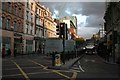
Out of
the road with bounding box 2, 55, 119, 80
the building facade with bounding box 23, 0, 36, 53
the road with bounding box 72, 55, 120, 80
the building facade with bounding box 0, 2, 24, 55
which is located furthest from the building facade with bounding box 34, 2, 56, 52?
the road with bounding box 2, 55, 119, 80

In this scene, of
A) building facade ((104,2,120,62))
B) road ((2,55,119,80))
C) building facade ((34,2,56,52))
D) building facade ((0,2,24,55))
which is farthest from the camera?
building facade ((34,2,56,52))

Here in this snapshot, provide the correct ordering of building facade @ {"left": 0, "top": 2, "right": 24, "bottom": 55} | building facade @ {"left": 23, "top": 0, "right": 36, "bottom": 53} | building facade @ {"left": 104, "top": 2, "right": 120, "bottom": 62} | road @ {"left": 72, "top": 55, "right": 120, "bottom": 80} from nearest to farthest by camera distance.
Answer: road @ {"left": 72, "top": 55, "right": 120, "bottom": 80} → building facade @ {"left": 104, "top": 2, "right": 120, "bottom": 62} → building facade @ {"left": 0, "top": 2, "right": 24, "bottom": 55} → building facade @ {"left": 23, "top": 0, "right": 36, "bottom": 53}

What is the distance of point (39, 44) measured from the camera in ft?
255

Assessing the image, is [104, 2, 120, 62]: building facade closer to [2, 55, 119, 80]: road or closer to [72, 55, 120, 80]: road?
[72, 55, 120, 80]: road

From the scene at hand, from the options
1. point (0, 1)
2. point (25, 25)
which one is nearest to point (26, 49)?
point (25, 25)

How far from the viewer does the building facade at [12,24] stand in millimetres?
49281

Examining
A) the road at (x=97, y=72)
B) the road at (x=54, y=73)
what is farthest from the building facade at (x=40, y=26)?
the road at (x=54, y=73)

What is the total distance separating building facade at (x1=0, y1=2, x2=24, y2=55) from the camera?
49.3 metres

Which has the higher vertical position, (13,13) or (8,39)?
(13,13)

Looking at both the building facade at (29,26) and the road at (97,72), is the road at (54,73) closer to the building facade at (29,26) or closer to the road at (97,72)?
the road at (97,72)

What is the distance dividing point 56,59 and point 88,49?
2047 inches

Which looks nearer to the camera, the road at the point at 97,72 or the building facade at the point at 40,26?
the road at the point at 97,72

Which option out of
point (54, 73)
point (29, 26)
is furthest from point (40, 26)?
point (54, 73)

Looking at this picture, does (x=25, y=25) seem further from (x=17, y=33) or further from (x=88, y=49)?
(x=88, y=49)
